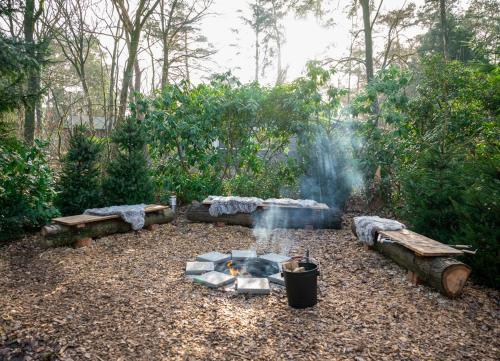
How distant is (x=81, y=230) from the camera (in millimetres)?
5301

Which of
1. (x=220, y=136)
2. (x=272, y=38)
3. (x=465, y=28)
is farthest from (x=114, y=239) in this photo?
(x=272, y=38)

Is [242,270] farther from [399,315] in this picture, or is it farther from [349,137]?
[349,137]

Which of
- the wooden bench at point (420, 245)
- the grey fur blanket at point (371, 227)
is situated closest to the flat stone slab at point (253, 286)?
the wooden bench at point (420, 245)

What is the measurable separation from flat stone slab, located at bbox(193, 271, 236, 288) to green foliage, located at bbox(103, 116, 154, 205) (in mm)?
3269

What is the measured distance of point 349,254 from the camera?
203 inches

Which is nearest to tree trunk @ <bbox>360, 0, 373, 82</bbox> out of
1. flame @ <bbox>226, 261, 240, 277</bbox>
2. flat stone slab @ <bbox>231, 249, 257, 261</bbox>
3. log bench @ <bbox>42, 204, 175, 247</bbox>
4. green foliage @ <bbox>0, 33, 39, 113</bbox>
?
flat stone slab @ <bbox>231, 249, 257, 261</bbox>

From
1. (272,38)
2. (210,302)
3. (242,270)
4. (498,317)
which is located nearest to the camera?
(498,317)

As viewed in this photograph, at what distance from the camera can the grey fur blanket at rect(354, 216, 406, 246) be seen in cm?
495

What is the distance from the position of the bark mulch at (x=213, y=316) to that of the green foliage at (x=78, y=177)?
4.66 ft

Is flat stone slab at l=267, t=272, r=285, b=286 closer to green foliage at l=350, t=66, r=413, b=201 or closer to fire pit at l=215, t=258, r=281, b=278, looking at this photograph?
fire pit at l=215, t=258, r=281, b=278

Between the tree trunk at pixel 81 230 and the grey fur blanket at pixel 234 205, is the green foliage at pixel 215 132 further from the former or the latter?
the tree trunk at pixel 81 230

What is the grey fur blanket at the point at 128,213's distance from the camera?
19.0 feet

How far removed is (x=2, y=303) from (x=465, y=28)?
52.4ft

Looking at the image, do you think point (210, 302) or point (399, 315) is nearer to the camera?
point (399, 315)
